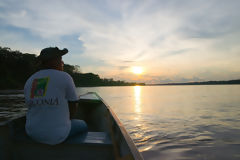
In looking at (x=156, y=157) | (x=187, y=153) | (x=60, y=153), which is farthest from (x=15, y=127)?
(x=187, y=153)

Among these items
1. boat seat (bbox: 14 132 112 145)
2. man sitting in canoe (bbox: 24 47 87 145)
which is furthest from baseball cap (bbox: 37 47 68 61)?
boat seat (bbox: 14 132 112 145)

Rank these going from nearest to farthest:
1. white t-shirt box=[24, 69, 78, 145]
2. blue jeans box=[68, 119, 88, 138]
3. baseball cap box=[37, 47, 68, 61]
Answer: white t-shirt box=[24, 69, 78, 145], baseball cap box=[37, 47, 68, 61], blue jeans box=[68, 119, 88, 138]

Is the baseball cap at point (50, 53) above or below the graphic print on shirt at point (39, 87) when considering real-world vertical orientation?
above

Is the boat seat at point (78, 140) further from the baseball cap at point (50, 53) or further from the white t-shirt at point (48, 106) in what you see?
the baseball cap at point (50, 53)

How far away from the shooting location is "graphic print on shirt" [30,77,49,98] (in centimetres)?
231

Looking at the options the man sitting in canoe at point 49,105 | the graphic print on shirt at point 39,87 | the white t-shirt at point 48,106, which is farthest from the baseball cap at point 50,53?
the graphic print on shirt at point 39,87

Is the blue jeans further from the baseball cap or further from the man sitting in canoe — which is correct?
the baseball cap

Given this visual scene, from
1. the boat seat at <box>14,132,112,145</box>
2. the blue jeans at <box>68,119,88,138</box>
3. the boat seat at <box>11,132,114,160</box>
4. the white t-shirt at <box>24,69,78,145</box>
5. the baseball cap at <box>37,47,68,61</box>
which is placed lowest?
the boat seat at <box>11,132,114,160</box>

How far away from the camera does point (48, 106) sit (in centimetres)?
226

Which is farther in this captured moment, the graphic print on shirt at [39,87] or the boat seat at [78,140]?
the boat seat at [78,140]

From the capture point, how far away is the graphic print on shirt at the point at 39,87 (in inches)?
90.8

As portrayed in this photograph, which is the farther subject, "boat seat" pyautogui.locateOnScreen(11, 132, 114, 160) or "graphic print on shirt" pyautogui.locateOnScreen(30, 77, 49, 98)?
"boat seat" pyautogui.locateOnScreen(11, 132, 114, 160)

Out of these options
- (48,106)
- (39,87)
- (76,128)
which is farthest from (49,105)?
(76,128)

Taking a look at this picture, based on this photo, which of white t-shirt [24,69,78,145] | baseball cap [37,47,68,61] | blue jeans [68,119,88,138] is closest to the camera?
white t-shirt [24,69,78,145]
